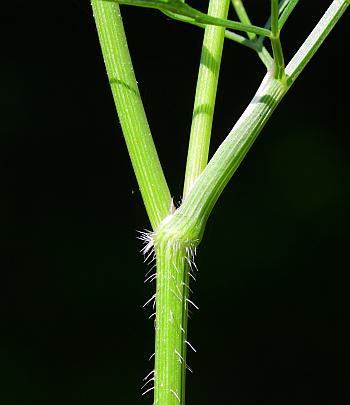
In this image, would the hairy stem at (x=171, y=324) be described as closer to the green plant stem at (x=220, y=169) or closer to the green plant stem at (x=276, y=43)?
the green plant stem at (x=220, y=169)

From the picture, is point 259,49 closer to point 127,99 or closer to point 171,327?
point 127,99

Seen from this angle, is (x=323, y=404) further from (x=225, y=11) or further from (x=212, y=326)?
(x=225, y=11)

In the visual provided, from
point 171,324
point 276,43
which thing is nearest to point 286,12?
point 276,43

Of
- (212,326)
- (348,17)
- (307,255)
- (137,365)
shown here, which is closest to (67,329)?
(137,365)

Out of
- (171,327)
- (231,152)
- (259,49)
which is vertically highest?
(259,49)

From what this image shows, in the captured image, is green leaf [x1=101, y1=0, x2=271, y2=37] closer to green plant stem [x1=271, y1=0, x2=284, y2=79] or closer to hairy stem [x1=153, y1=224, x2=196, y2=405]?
green plant stem [x1=271, y1=0, x2=284, y2=79]

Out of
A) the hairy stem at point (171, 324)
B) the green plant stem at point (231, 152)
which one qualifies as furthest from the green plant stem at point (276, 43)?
the hairy stem at point (171, 324)
